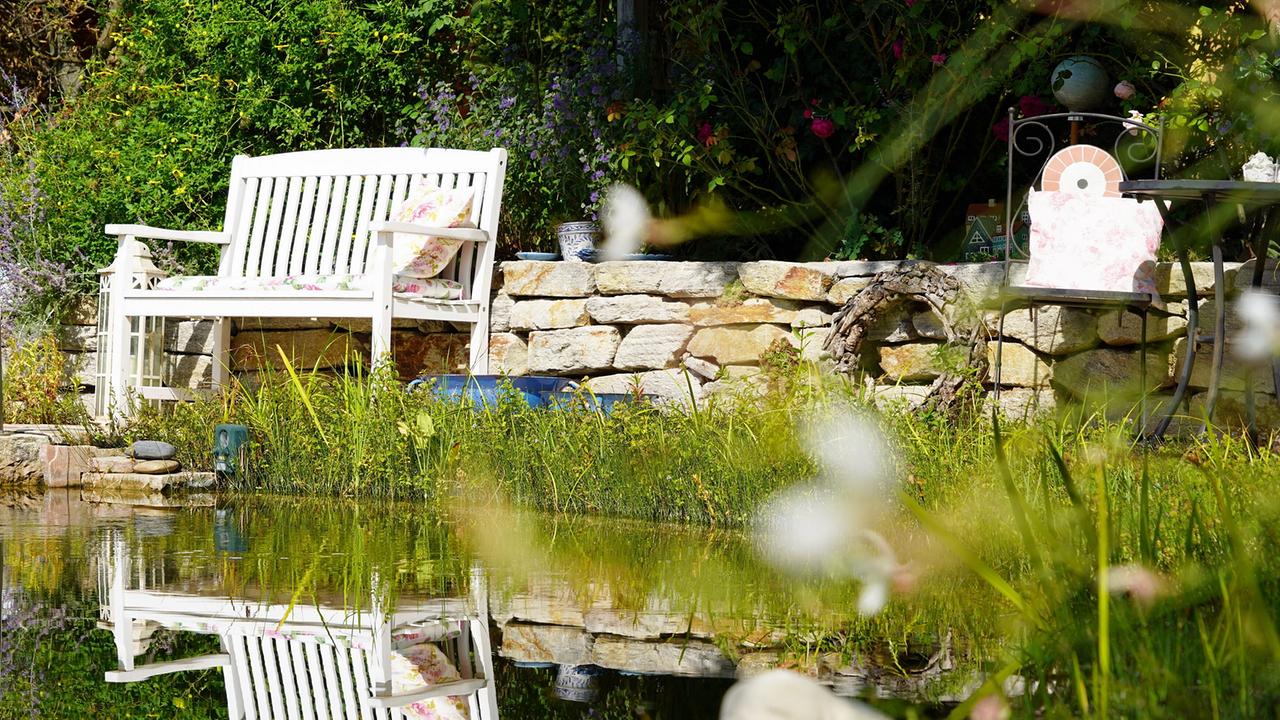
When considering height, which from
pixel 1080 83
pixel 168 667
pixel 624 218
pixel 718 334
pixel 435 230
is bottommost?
pixel 168 667

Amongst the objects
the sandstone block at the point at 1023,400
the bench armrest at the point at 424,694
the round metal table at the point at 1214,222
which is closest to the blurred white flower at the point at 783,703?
the bench armrest at the point at 424,694

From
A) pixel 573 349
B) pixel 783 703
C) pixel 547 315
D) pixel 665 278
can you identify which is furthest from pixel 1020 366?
pixel 783 703

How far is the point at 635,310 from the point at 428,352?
1075 millimetres

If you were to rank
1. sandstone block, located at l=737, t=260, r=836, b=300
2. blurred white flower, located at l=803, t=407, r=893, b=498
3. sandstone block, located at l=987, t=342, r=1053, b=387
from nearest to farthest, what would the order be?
blurred white flower, located at l=803, t=407, r=893, b=498
sandstone block, located at l=987, t=342, r=1053, b=387
sandstone block, located at l=737, t=260, r=836, b=300

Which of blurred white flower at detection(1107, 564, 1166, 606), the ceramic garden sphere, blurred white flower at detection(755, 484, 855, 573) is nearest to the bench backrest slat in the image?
the ceramic garden sphere

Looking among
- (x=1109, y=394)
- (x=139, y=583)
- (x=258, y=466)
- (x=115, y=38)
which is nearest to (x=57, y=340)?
(x=115, y=38)

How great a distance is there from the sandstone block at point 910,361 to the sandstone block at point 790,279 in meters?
0.32

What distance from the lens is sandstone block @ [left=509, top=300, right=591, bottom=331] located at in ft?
19.4

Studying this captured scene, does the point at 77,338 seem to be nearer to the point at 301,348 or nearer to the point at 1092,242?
the point at 301,348

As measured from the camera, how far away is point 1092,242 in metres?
4.96

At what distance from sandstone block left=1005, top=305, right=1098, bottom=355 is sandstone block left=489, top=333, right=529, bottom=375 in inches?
79.6

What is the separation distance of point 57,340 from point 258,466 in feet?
7.78

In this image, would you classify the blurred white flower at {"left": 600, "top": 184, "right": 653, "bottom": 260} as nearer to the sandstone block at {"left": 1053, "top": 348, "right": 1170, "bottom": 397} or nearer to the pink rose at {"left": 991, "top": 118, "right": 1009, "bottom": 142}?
the pink rose at {"left": 991, "top": 118, "right": 1009, "bottom": 142}

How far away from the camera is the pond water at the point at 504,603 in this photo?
2207mm
